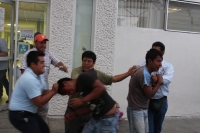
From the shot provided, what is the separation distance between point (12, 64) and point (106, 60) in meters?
2.16

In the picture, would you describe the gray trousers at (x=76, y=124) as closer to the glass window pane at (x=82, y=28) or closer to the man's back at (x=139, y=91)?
the man's back at (x=139, y=91)

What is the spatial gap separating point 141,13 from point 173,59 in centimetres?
135

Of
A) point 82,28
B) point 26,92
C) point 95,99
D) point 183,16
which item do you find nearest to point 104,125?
point 95,99

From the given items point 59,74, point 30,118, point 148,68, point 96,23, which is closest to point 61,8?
point 96,23

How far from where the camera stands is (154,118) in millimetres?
4973

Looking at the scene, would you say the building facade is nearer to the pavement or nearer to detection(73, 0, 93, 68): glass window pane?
detection(73, 0, 93, 68): glass window pane

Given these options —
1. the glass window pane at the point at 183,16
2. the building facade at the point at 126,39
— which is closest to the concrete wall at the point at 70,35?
the building facade at the point at 126,39

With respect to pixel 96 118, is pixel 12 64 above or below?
above

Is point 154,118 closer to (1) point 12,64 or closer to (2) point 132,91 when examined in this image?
(2) point 132,91

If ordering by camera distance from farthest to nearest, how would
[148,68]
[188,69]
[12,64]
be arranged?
[188,69] → [12,64] → [148,68]

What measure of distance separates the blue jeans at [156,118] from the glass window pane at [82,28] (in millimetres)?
2397

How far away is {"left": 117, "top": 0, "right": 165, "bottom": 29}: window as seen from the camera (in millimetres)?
7051

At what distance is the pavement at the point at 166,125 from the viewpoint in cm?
593

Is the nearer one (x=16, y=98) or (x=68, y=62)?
(x=16, y=98)
